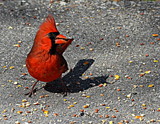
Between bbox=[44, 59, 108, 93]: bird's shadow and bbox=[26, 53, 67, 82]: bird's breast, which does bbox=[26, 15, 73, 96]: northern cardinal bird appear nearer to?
bbox=[26, 53, 67, 82]: bird's breast

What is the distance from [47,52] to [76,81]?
884 millimetres

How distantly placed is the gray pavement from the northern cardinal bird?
1.34 ft

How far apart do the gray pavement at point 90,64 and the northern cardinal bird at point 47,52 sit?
1.34 feet

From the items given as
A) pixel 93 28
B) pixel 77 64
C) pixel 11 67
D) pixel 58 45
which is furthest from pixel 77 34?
pixel 58 45

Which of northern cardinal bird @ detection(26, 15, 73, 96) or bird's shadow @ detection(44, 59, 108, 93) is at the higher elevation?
northern cardinal bird @ detection(26, 15, 73, 96)

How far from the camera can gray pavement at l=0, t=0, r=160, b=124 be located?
4.39 m

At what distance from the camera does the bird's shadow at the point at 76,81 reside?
16.2ft

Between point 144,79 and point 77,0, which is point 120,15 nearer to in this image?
point 77,0

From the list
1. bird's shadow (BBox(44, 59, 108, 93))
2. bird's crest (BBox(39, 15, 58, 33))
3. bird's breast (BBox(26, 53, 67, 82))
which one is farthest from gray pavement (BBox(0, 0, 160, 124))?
bird's crest (BBox(39, 15, 58, 33))

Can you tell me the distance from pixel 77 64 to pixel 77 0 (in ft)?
7.56

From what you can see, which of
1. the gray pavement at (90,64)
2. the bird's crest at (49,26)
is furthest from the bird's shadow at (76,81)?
the bird's crest at (49,26)

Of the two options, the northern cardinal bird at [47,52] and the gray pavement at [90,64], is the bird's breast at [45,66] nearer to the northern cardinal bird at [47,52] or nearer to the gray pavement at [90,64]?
the northern cardinal bird at [47,52]

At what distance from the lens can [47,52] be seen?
4.36 m

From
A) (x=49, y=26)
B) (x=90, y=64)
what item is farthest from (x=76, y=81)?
(x=49, y=26)
